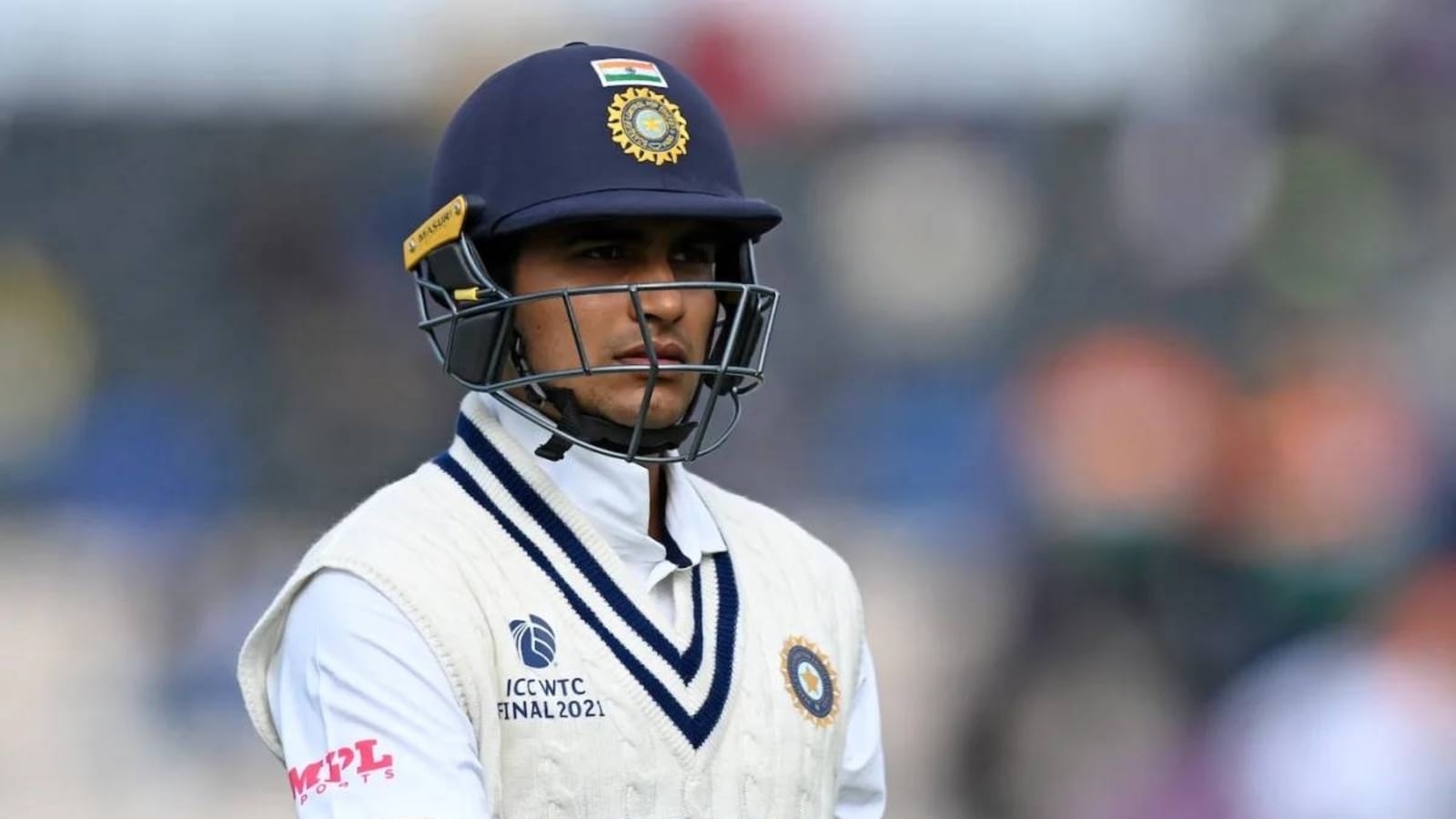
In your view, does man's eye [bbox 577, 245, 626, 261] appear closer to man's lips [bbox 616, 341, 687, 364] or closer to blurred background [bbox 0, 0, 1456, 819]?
man's lips [bbox 616, 341, 687, 364]

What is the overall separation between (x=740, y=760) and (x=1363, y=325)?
26.1ft

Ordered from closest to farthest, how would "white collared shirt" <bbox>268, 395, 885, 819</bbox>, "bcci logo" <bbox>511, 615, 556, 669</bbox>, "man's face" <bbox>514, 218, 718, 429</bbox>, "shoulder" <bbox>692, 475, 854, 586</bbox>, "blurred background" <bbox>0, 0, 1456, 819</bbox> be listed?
"white collared shirt" <bbox>268, 395, 885, 819</bbox> → "bcci logo" <bbox>511, 615, 556, 669</bbox> → "man's face" <bbox>514, 218, 718, 429</bbox> → "shoulder" <bbox>692, 475, 854, 586</bbox> → "blurred background" <bbox>0, 0, 1456, 819</bbox>

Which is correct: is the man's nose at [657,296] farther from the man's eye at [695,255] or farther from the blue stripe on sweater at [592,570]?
the blue stripe on sweater at [592,570]

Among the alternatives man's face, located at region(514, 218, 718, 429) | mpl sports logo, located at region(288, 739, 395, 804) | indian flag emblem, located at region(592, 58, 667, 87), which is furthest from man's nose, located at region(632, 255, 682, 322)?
mpl sports logo, located at region(288, 739, 395, 804)

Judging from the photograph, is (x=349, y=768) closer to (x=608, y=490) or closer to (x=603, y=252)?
(x=608, y=490)

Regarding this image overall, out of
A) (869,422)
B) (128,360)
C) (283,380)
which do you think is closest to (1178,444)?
(869,422)

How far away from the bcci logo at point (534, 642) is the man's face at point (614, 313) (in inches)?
10.6

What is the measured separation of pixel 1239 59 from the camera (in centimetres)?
1082

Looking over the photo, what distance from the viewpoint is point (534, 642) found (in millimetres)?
2166

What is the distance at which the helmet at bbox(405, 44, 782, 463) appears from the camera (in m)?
2.33

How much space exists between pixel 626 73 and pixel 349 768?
864 millimetres

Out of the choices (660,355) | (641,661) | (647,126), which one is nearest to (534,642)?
(641,661)

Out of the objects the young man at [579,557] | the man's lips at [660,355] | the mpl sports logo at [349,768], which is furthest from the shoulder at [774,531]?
the mpl sports logo at [349,768]

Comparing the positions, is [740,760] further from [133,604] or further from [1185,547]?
[133,604]
